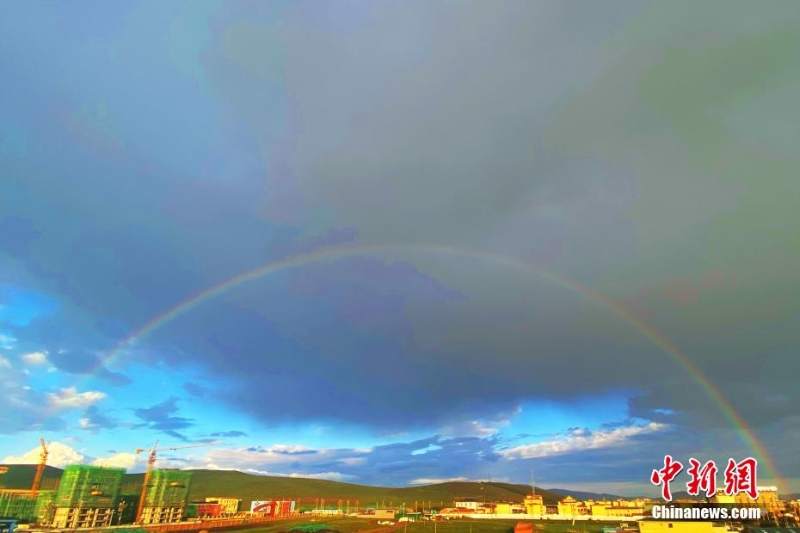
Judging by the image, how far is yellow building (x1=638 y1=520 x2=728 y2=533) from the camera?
71.9m

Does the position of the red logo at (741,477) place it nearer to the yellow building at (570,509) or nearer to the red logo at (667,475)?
the red logo at (667,475)

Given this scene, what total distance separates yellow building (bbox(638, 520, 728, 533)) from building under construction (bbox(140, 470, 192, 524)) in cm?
11891

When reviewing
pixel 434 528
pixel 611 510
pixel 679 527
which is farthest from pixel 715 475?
pixel 611 510

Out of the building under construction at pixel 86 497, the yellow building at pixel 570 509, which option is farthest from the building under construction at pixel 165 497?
the yellow building at pixel 570 509

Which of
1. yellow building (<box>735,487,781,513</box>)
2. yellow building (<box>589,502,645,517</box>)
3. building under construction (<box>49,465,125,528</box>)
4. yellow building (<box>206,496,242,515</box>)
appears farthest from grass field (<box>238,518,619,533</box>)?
yellow building (<box>206,496,242,515</box>)

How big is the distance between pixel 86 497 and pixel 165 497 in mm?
21851

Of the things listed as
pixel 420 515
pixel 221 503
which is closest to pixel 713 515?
pixel 420 515

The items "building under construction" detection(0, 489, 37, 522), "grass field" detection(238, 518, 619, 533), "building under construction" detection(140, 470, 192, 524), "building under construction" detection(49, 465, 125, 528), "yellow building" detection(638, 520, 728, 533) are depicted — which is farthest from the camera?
"building under construction" detection(140, 470, 192, 524)

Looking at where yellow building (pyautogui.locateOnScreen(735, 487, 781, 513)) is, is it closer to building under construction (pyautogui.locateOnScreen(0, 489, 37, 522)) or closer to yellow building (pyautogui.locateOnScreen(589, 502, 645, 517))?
yellow building (pyautogui.locateOnScreen(589, 502, 645, 517))

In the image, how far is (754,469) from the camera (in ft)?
191

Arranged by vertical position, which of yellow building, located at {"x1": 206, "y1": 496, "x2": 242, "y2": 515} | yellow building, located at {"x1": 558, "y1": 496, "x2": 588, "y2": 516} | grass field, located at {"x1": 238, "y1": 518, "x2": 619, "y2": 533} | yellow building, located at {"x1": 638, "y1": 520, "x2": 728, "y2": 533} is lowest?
yellow building, located at {"x1": 206, "y1": 496, "x2": 242, "y2": 515}

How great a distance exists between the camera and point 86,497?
127 m

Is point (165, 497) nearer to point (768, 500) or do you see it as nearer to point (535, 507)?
point (535, 507)

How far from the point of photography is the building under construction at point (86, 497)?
391 feet
